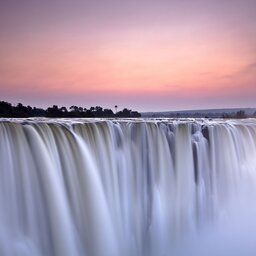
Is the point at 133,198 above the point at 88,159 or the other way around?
the other way around

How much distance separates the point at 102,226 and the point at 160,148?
3206 millimetres

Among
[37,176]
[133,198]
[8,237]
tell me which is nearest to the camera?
[8,237]

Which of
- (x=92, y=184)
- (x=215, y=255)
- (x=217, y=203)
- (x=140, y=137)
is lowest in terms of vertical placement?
(x=215, y=255)

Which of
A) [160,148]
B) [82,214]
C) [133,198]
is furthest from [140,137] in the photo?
[82,214]

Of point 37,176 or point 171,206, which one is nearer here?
point 37,176

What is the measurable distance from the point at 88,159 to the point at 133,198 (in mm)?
2014

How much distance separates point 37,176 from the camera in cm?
852

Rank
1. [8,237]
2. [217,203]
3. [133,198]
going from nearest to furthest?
[8,237]
[133,198]
[217,203]

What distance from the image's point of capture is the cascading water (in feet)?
26.8

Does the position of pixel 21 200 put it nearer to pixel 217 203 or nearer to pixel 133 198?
pixel 133 198

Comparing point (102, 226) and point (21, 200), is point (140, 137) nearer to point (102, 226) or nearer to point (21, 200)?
point (102, 226)

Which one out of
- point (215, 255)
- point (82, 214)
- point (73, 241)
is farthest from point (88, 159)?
point (215, 255)

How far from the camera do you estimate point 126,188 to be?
10852 millimetres

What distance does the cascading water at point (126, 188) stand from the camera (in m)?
8.18
